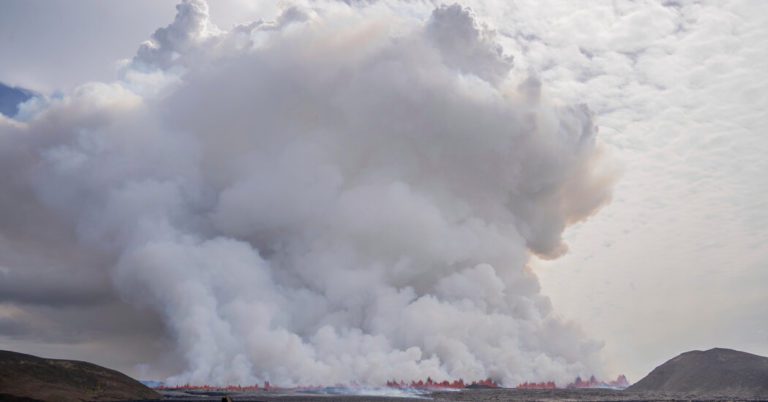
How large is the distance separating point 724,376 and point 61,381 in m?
173

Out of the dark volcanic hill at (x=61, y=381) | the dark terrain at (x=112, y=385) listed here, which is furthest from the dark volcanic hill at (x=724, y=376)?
the dark volcanic hill at (x=61, y=381)

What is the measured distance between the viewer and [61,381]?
10631cm

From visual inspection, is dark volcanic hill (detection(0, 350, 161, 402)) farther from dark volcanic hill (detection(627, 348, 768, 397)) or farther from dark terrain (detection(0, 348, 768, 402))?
dark volcanic hill (detection(627, 348, 768, 397))

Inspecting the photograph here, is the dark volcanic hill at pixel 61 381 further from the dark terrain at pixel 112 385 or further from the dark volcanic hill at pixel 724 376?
the dark volcanic hill at pixel 724 376

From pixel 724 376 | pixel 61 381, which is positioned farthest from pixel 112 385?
pixel 724 376

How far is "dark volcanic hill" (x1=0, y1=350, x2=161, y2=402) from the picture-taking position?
9556 cm

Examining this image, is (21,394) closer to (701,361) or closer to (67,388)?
(67,388)

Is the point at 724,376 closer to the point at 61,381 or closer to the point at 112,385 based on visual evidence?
the point at 112,385

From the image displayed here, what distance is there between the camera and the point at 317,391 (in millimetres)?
171875

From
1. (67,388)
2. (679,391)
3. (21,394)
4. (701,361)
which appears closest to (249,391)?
(67,388)

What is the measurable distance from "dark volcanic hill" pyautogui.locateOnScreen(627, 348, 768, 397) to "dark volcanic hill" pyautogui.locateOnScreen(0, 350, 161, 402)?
149 m

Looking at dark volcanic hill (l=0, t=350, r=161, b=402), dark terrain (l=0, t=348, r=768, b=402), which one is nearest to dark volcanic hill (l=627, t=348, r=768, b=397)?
dark terrain (l=0, t=348, r=768, b=402)

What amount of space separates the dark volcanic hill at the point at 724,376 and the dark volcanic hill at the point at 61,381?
148901 millimetres

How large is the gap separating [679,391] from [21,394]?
17655 centimetres
